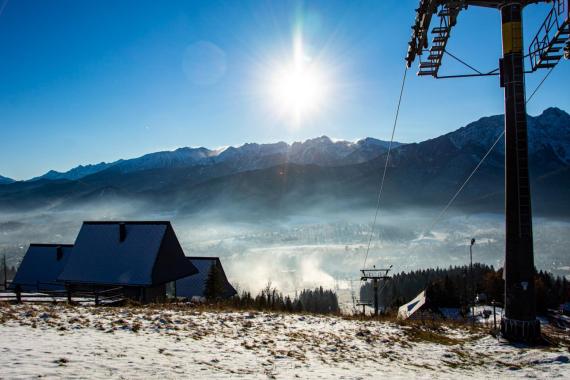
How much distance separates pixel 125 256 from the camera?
124ft

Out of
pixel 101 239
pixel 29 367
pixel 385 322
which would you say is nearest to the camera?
pixel 29 367

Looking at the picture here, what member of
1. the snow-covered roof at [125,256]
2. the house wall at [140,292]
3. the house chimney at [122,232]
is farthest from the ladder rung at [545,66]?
the house chimney at [122,232]

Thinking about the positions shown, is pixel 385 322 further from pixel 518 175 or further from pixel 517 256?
pixel 518 175

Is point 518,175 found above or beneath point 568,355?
above

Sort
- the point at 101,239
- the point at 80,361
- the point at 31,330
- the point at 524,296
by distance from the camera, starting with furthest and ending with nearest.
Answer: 1. the point at 101,239
2. the point at 524,296
3. the point at 31,330
4. the point at 80,361

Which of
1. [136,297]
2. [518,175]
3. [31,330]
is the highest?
[518,175]

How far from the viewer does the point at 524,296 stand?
17.1m

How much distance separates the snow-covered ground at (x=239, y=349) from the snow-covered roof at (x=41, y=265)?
33376mm

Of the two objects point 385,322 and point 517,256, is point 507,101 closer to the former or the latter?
point 517,256

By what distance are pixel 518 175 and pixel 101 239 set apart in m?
37.9

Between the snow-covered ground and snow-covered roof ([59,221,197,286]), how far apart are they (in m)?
20.0

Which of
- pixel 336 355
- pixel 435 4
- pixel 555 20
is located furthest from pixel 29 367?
pixel 555 20

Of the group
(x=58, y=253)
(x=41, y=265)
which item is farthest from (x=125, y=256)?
(x=41, y=265)

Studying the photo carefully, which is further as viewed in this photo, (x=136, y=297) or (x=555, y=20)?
(x=136, y=297)
